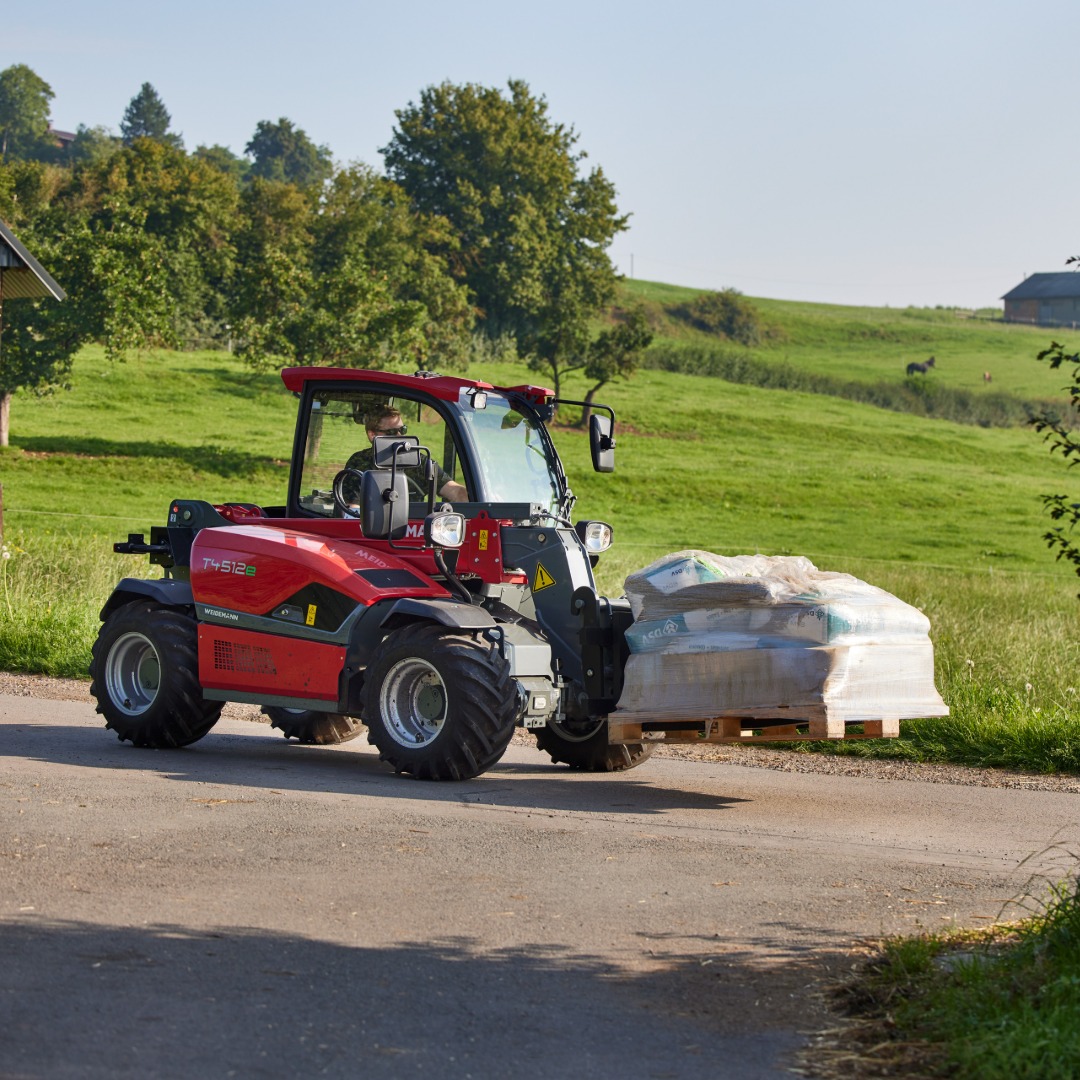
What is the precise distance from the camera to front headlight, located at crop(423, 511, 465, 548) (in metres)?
10.4

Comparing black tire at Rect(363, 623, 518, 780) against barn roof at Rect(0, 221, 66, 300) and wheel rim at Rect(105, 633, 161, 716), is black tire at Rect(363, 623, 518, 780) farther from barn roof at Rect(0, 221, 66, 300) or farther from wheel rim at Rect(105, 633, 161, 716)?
barn roof at Rect(0, 221, 66, 300)

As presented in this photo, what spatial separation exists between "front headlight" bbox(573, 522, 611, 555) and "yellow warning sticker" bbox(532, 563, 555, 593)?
61 cm

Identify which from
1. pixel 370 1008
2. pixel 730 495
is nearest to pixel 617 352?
pixel 730 495

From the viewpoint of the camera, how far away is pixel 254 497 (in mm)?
41438

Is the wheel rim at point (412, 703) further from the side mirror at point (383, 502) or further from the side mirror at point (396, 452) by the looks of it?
the side mirror at point (396, 452)

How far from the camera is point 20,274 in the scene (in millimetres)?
26641

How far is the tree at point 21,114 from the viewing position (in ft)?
582

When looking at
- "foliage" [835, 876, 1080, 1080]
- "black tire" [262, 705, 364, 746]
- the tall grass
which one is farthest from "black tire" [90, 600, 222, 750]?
"foliage" [835, 876, 1080, 1080]

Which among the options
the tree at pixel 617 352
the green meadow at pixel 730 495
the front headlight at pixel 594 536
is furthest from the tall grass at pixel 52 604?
the tree at pixel 617 352

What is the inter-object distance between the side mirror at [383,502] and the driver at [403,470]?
28 centimetres

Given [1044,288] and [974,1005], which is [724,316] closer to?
[1044,288]

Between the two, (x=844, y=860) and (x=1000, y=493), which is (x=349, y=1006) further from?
(x=1000, y=493)

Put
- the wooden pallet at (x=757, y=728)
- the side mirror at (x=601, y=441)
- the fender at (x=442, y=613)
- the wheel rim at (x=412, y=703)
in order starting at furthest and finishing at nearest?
the side mirror at (x=601, y=441), the wheel rim at (x=412, y=703), the fender at (x=442, y=613), the wooden pallet at (x=757, y=728)

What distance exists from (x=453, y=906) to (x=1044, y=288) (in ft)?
495
